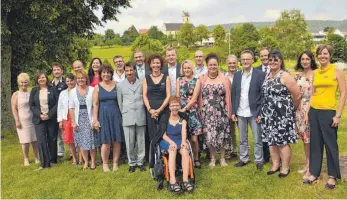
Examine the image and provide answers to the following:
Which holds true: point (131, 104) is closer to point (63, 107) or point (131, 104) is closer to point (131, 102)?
point (131, 102)

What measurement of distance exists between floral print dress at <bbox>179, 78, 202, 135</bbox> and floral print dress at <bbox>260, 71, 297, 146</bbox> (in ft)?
4.10

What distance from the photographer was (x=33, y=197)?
567 centimetres

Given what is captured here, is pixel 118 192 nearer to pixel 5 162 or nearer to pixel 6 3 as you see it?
pixel 5 162

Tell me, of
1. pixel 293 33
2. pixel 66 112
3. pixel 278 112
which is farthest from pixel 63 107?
pixel 293 33

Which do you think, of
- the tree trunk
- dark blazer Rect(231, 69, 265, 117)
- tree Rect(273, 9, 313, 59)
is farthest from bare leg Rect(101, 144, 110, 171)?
tree Rect(273, 9, 313, 59)

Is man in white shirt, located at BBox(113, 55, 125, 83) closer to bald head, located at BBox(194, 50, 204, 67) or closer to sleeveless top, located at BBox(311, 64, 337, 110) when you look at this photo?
bald head, located at BBox(194, 50, 204, 67)

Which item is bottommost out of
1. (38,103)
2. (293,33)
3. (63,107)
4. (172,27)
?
(63,107)

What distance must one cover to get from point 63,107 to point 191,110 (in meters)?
2.65

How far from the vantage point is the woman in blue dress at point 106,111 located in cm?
632

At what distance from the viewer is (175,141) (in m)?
5.76

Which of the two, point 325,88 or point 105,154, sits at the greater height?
point 325,88

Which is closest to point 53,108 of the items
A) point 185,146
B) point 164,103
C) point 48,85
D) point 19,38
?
point 48,85

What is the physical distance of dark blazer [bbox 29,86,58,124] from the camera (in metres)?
6.93

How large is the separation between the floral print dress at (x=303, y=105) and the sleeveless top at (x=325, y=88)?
32 cm
